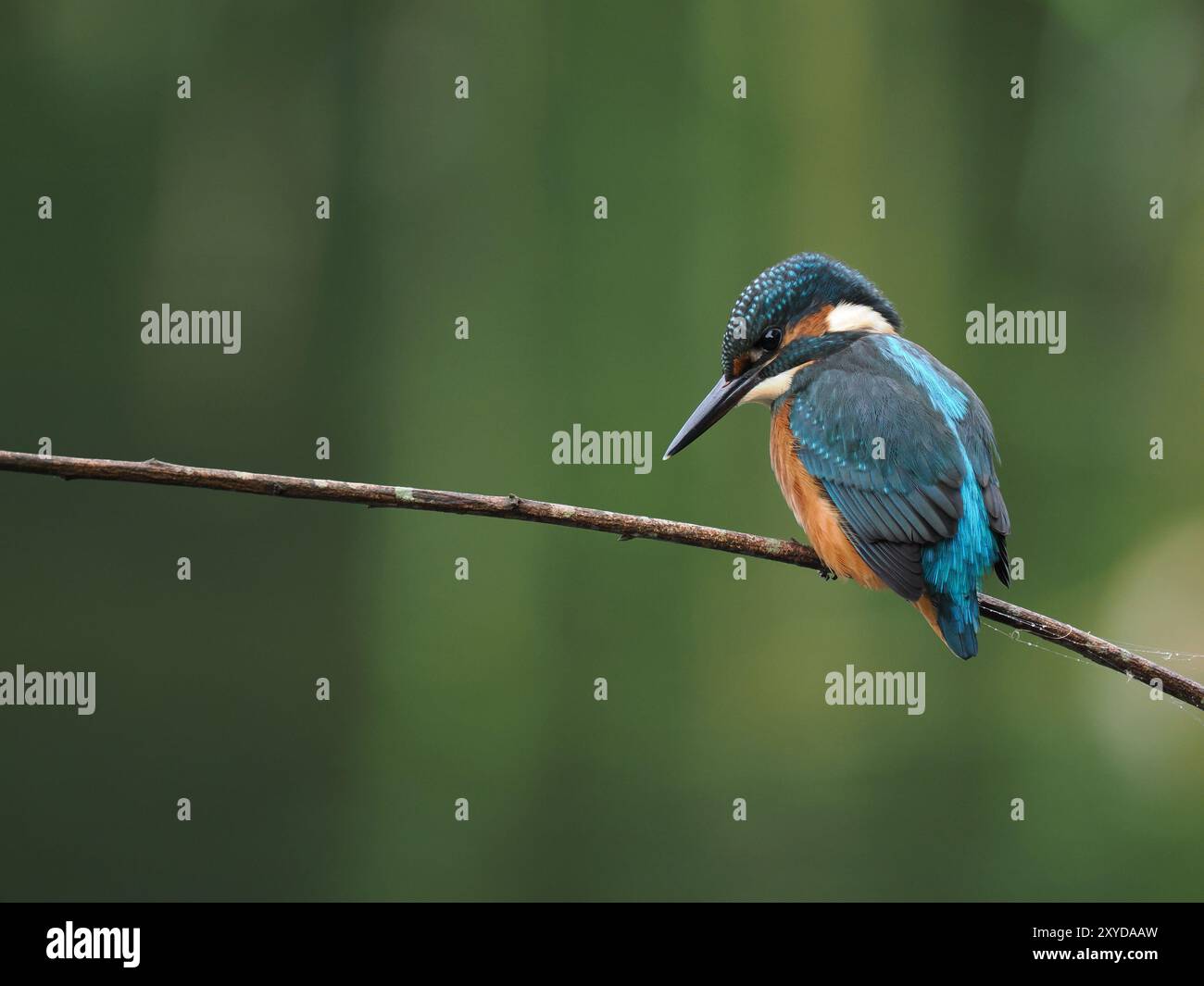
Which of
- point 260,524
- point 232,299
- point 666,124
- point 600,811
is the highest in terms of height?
point 666,124

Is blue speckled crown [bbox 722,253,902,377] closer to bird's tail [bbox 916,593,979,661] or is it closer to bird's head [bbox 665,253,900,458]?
bird's head [bbox 665,253,900,458]

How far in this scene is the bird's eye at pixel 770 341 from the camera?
2.13m

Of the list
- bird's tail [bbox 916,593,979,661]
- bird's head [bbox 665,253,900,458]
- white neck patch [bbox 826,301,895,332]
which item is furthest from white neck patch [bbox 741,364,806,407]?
bird's tail [bbox 916,593,979,661]

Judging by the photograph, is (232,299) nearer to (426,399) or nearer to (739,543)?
(426,399)

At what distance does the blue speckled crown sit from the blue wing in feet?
0.36

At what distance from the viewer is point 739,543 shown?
164cm

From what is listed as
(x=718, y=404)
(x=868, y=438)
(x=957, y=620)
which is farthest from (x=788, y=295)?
(x=957, y=620)

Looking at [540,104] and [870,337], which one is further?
[540,104]

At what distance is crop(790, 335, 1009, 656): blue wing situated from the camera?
182 cm

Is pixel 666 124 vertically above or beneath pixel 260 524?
above

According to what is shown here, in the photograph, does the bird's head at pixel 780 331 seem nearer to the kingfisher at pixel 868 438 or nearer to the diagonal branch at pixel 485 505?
the kingfisher at pixel 868 438

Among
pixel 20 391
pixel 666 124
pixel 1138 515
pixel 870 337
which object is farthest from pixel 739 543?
pixel 20 391

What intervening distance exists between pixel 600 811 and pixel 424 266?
1.48 metres

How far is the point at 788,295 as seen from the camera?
7.02 feet
